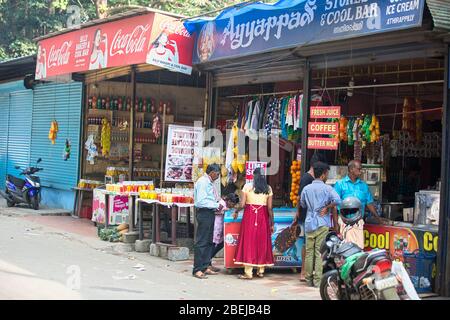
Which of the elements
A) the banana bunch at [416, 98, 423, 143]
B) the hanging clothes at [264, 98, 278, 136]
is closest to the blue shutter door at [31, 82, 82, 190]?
the hanging clothes at [264, 98, 278, 136]

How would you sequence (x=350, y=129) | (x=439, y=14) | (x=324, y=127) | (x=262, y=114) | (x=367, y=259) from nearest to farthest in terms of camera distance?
(x=367, y=259), (x=439, y=14), (x=324, y=127), (x=350, y=129), (x=262, y=114)

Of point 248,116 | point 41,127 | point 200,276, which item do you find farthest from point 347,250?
point 41,127

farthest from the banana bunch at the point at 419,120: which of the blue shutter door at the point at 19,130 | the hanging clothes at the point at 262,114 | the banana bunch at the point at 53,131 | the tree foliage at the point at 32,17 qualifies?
the tree foliage at the point at 32,17

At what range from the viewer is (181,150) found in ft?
39.5

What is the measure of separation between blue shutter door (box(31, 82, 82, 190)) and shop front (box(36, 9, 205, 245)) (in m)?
0.48

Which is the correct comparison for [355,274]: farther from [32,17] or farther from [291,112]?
[32,17]

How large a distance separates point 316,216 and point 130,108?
8377mm

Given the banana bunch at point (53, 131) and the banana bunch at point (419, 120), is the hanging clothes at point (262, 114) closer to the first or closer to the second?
the banana bunch at point (419, 120)

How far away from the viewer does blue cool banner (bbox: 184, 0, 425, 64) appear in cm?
789

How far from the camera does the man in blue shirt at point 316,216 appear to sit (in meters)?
8.67

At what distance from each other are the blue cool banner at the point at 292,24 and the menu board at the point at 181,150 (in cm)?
138
